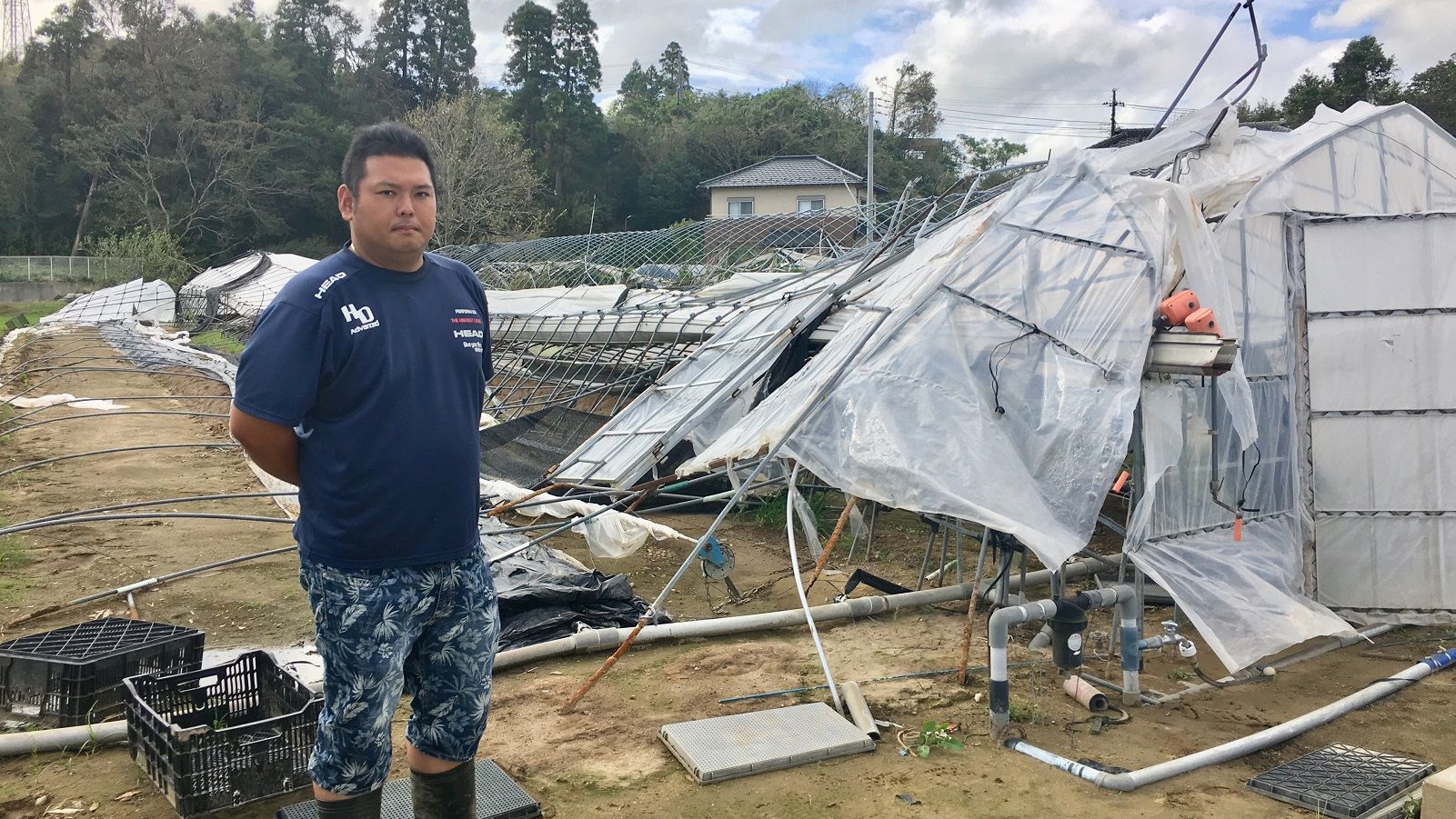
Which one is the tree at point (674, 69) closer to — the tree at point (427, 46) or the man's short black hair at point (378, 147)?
the tree at point (427, 46)

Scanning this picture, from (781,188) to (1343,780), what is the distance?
33.7 metres

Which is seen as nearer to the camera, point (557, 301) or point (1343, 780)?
point (1343, 780)

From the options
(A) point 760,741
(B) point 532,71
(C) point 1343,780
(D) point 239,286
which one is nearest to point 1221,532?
(C) point 1343,780

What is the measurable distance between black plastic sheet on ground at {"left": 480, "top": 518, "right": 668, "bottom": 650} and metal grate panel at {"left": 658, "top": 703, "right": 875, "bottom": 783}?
1.29 metres

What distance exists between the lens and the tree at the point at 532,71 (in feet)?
145

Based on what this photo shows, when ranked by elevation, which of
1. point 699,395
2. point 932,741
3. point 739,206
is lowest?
point 932,741

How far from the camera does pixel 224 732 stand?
118 inches

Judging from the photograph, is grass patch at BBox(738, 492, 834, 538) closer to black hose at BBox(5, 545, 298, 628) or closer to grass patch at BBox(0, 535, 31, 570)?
black hose at BBox(5, 545, 298, 628)

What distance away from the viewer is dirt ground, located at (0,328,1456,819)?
3.27m

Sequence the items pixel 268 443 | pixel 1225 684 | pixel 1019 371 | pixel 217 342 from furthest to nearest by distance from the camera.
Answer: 1. pixel 217 342
2. pixel 1019 371
3. pixel 1225 684
4. pixel 268 443

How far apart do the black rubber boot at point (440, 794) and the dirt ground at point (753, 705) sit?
30.1 inches

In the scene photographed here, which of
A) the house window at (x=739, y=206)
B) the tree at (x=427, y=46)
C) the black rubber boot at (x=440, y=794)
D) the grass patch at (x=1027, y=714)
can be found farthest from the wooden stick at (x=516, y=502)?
the tree at (x=427, y=46)

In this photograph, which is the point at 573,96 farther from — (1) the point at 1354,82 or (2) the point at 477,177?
(1) the point at 1354,82

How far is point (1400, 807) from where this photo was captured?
3.19 metres
